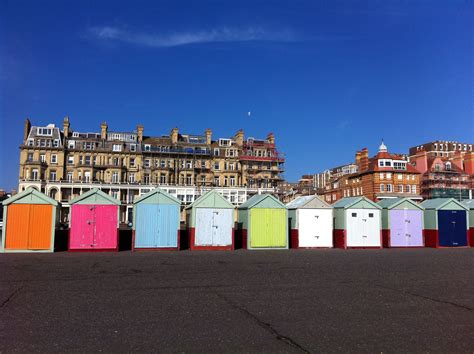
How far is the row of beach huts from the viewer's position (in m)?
22.5

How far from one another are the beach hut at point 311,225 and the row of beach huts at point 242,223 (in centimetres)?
6

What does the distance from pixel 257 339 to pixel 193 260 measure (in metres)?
12.1

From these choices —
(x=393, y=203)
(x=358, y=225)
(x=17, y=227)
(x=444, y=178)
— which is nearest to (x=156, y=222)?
(x=17, y=227)

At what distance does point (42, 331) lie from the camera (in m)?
7.27

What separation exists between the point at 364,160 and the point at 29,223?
77.8 metres

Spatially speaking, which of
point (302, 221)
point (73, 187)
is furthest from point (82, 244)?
point (73, 187)

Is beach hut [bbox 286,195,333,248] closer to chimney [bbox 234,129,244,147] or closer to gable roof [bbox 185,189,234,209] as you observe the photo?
gable roof [bbox 185,189,234,209]

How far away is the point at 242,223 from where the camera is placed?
27125mm

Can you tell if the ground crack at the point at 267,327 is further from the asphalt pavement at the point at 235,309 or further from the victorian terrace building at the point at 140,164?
the victorian terrace building at the point at 140,164

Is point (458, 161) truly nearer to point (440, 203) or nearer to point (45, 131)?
point (440, 203)

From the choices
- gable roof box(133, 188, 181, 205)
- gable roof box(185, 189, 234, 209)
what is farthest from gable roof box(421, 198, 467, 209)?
gable roof box(133, 188, 181, 205)

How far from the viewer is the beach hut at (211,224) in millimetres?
24859

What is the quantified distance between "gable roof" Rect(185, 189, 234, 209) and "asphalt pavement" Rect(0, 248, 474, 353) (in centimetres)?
927

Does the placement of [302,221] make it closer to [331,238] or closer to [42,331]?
[331,238]
